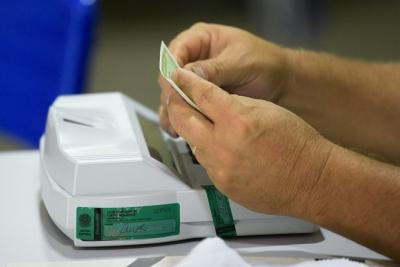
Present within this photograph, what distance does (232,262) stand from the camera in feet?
1.99

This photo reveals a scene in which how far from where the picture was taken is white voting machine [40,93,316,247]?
72 cm

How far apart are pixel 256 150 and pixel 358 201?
125 mm

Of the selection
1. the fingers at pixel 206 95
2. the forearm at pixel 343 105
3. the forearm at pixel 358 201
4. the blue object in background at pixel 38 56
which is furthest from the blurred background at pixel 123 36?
the forearm at pixel 358 201

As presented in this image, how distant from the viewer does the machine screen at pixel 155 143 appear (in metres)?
0.78

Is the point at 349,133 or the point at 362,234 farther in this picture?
the point at 349,133

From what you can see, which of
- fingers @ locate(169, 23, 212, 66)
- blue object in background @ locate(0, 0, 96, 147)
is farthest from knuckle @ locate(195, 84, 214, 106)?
blue object in background @ locate(0, 0, 96, 147)

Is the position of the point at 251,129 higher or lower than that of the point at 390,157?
higher

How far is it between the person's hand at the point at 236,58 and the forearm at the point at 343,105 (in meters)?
0.03

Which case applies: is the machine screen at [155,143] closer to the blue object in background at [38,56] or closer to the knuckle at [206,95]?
the knuckle at [206,95]

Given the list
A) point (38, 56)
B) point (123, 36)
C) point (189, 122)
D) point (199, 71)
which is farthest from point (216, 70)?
point (123, 36)

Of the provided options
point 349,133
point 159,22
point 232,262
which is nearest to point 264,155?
point 232,262

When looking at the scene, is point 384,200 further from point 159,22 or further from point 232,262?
point 159,22

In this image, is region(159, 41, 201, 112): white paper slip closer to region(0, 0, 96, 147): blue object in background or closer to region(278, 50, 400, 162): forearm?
region(278, 50, 400, 162): forearm

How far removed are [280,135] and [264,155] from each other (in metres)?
0.03
